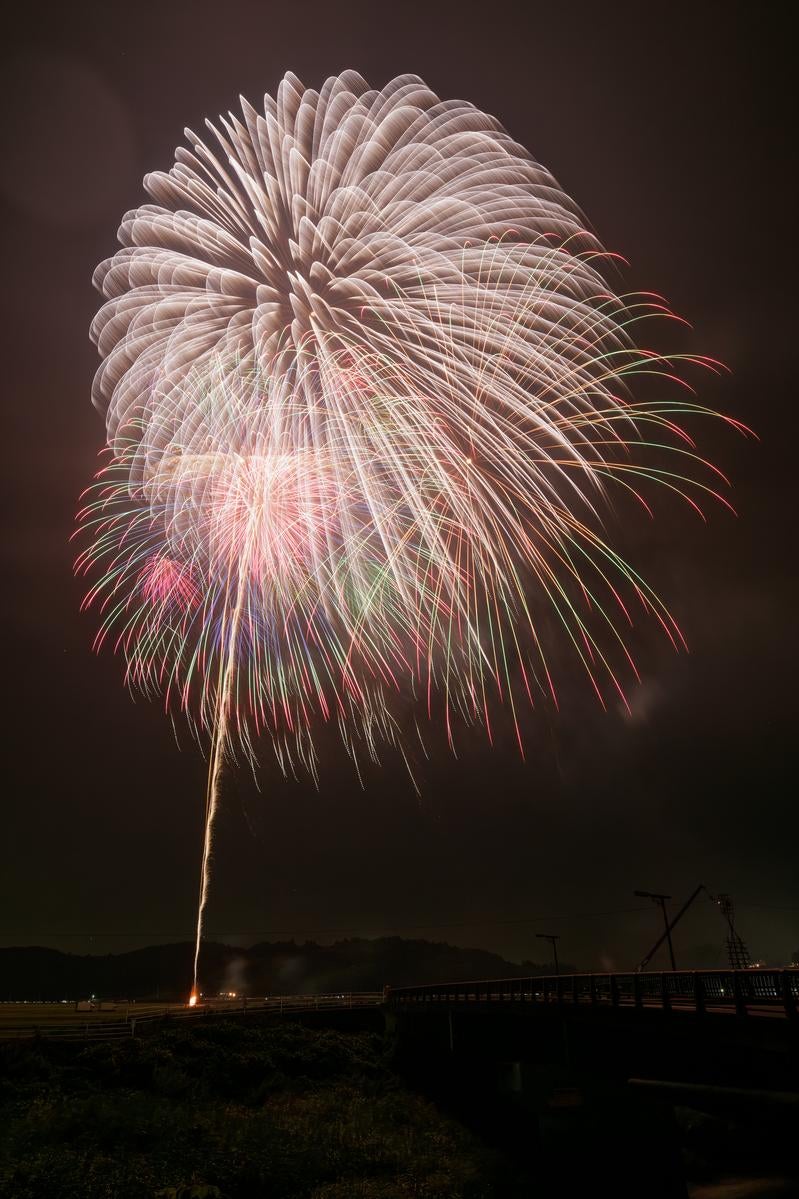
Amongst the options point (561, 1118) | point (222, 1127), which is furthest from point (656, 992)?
point (222, 1127)

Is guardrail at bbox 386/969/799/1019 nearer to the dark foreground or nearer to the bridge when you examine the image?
the bridge

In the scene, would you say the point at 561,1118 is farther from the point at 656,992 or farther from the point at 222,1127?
the point at 222,1127

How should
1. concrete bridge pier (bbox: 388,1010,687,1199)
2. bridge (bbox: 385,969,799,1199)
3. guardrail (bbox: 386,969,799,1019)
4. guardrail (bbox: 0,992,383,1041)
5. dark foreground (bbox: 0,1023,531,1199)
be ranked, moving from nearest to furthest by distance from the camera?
guardrail (bbox: 386,969,799,1019)
bridge (bbox: 385,969,799,1199)
dark foreground (bbox: 0,1023,531,1199)
concrete bridge pier (bbox: 388,1010,687,1199)
guardrail (bbox: 0,992,383,1041)

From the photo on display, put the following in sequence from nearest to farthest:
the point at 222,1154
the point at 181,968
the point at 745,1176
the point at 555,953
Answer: the point at 222,1154 → the point at 745,1176 → the point at 555,953 → the point at 181,968

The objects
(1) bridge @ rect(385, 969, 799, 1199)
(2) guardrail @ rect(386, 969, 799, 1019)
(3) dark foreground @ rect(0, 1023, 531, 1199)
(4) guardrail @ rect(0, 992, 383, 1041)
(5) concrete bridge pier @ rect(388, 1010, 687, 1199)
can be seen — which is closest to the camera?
(2) guardrail @ rect(386, 969, 799, 1019)

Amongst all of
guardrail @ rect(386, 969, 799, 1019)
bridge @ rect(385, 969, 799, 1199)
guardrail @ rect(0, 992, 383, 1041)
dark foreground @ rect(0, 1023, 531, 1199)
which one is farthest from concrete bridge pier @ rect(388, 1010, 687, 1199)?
guardrail @ rect(0, 992, 383, 1041)

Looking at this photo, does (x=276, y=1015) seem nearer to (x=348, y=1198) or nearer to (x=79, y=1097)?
(x=79, y=1097)

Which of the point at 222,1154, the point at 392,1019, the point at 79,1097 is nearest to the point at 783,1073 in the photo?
the point at 222,1154
